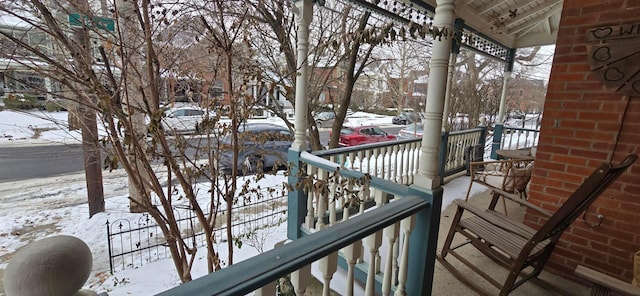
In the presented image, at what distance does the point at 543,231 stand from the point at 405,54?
7043 millimetres

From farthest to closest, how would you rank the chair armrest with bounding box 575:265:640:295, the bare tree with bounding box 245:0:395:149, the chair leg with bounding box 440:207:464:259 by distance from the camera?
1. the bare tree with bounding box 245:0:395:149
2. the chair leg with bounding box 440:207:464:259
3. the chair armrest with bounding box 575:265:640:295

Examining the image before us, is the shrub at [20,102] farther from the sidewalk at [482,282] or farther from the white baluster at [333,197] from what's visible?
the sidewalk at [482,282]

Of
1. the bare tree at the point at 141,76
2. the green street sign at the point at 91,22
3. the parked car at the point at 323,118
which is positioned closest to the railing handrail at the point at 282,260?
the bare tree at the point at 141,76

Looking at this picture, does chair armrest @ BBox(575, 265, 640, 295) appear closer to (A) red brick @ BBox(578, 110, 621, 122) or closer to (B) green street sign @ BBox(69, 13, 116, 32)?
(A) red brick @ BBox(578, 110, 621, 122)

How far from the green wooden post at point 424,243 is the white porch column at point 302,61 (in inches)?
56.5

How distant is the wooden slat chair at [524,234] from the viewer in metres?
1.46

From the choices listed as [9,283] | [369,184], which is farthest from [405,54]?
[9,283]

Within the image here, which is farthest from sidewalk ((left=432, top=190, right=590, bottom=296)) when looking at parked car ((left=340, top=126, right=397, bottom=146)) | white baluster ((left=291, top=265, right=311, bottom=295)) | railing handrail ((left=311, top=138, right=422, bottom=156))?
parked car ((left=340, top=126, right=397, bottom=146))

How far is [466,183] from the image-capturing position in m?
4.79

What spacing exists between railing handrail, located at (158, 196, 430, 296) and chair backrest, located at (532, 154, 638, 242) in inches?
35.6

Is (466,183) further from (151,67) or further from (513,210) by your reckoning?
(151,67)

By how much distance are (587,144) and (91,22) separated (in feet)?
11.5

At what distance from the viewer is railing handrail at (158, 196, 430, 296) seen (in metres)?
0.76

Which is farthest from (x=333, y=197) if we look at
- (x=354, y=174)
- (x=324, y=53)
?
(x=324, y=53)
